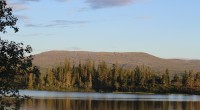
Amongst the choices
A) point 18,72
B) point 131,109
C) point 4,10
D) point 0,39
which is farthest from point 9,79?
point 131,109

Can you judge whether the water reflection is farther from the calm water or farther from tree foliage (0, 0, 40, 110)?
tree foliage (0, 0, 40, 110)

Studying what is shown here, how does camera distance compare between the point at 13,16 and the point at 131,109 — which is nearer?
the point at 13,16

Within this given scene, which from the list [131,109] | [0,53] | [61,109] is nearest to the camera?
[0,53]

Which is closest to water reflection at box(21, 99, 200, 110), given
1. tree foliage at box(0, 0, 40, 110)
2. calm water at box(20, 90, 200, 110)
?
calm water at box(20, 90, 200, 110)

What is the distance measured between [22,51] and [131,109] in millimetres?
78876

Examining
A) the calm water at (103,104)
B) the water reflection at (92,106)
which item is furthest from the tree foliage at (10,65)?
the water reflection at (92,106)

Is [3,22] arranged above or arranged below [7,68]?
above

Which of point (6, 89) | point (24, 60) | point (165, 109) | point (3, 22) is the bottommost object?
point (165, 109)

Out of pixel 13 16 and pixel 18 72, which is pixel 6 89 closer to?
pixel 18 72

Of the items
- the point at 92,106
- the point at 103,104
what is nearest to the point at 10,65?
the point at 92,106

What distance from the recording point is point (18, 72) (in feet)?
74.0

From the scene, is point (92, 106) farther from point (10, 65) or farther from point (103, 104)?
point (10, 65)

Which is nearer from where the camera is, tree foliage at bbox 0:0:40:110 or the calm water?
tree foliage at bbox 0:0:40:110

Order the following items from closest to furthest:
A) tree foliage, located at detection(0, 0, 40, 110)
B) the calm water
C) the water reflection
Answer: tree foliage, located at detection(0, 0, 40, 110) → the water reflection → the calm water
